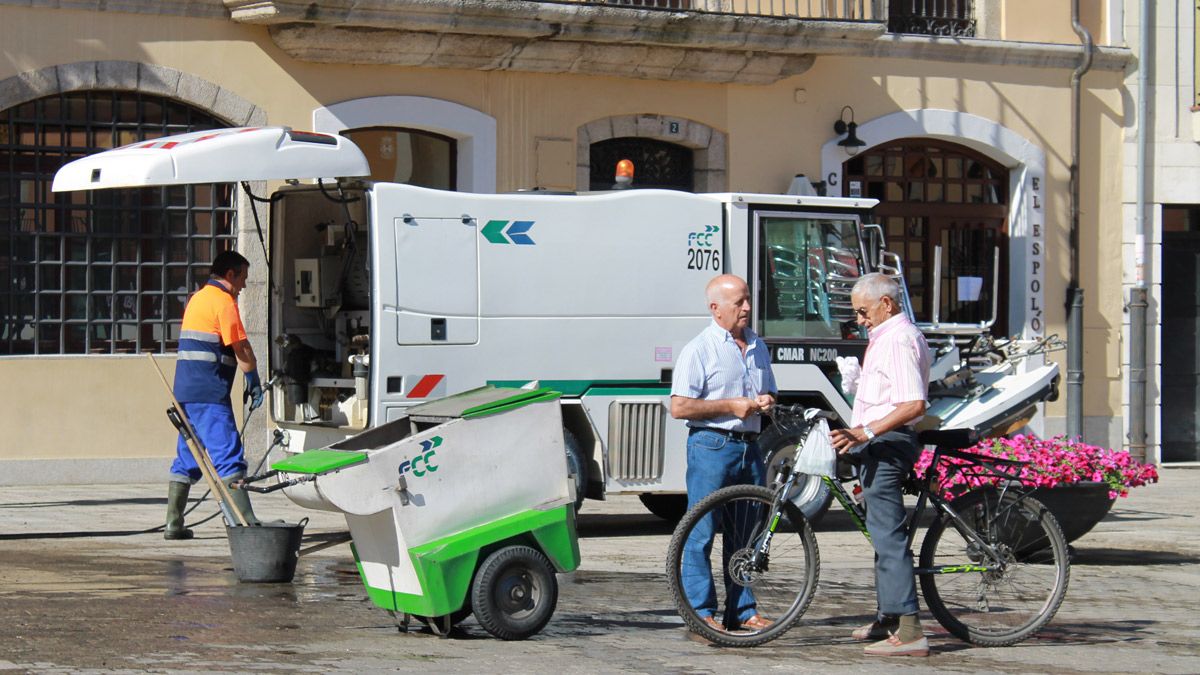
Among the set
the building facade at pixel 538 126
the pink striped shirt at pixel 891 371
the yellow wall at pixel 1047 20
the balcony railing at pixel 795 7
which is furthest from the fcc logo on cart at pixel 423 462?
the yellow wall at pixel 1047 20

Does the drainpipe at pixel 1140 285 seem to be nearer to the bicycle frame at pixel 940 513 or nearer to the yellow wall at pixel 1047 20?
the yellow wall at pixel 1047 20

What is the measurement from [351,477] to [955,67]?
13.4 meters

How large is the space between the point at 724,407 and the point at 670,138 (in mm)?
10736

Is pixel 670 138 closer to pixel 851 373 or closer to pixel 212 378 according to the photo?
pixel 212 378

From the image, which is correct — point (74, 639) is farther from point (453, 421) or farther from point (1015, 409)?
point (1015, 409)

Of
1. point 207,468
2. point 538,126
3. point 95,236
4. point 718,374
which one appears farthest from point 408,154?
point 718,374

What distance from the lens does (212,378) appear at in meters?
11.2

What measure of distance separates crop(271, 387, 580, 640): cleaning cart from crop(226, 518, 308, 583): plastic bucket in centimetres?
123

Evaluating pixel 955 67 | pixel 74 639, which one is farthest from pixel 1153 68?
pixel 74 639

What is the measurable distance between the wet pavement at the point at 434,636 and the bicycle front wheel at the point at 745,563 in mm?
156

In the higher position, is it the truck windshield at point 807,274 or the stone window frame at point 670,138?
the stone window frame at point 670,138

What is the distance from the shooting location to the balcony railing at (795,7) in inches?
723

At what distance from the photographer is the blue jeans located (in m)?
7.86

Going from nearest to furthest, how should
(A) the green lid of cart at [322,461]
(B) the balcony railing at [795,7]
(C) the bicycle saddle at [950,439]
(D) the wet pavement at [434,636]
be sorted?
1. (D) the wet pavement at [434,636]
2. (A) the green lid of cart at [322,461]
3. (C) the bicycle saddle at [950,439]
4. (B) the balcony railing at [795,7]
